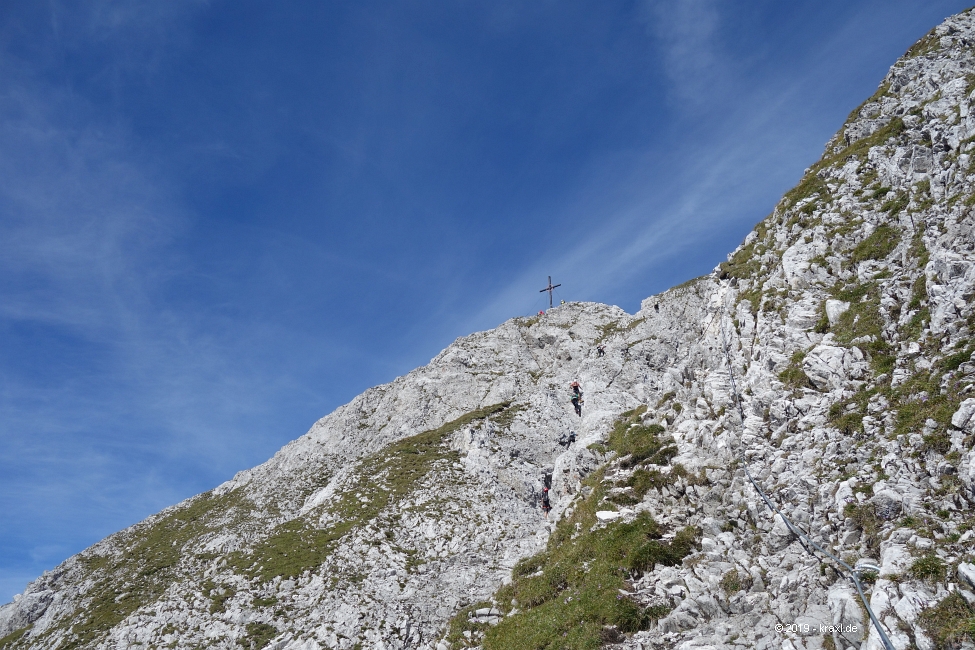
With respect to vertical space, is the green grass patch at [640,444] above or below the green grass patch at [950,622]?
above

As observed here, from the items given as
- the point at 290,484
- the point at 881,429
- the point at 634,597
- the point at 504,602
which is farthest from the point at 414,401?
the point at 881,429

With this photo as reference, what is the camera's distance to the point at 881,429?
52.9 feet

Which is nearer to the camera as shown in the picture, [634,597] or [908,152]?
[634,597]

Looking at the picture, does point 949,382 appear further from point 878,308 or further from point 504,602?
point 504,602

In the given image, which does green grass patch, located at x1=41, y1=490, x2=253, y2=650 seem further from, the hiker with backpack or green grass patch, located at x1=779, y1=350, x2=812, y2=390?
green grass patch, located at x1=779, y1=350, x2=812, y2=390

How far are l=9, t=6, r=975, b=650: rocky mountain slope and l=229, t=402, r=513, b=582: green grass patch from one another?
410 millimetres

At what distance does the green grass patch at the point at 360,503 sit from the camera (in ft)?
166

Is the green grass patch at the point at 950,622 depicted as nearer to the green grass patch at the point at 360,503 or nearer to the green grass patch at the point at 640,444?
the green grass patch at the point at 640,444

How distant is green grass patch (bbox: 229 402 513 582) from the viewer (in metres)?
50.5

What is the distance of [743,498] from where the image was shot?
1948 centimetres

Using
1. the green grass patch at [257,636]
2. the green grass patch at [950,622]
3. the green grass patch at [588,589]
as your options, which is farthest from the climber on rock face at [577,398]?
the green grass patch at [950,622]

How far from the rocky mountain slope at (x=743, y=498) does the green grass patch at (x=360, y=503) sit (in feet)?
1.35

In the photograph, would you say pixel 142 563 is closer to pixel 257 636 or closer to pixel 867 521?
pixel 257 636

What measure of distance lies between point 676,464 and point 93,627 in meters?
60.4
